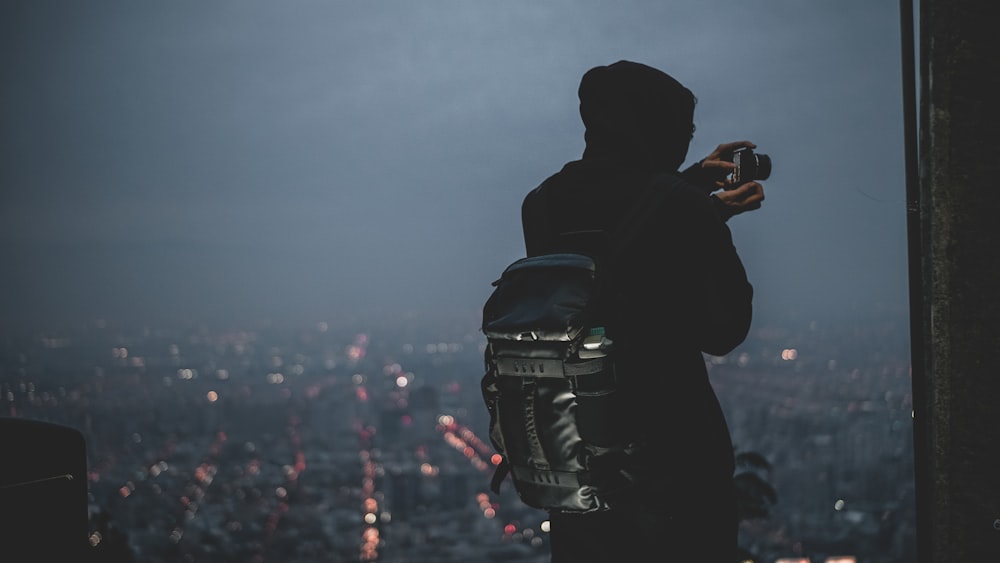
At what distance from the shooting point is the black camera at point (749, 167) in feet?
5.31

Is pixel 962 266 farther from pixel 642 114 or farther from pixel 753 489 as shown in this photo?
pixel 753 489

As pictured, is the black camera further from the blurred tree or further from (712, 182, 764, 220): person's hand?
the blurred tree

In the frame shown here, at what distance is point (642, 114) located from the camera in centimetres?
161

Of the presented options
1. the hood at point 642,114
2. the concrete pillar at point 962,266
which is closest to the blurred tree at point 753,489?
the concrete pillar at point 962,266

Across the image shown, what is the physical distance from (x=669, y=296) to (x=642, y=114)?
17.1 inches

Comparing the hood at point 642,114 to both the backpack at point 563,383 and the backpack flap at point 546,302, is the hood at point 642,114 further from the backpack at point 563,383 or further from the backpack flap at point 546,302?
the backpack flap at point 546,302

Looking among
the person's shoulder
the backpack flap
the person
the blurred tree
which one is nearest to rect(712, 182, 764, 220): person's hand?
the person

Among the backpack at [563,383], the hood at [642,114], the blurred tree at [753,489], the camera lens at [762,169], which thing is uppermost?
the hood at [642,114]

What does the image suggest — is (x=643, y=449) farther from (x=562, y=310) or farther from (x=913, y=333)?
(x=913, y=333)

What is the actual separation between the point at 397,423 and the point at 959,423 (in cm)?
1038

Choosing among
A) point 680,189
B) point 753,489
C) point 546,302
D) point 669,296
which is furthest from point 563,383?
point 753,489

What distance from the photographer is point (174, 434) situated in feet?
32.4

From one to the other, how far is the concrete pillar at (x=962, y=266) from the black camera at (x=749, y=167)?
33 cm

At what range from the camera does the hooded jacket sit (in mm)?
1421
